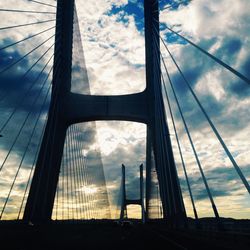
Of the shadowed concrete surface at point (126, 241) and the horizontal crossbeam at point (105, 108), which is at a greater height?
the horizontal crossbeam at point (105, 108)

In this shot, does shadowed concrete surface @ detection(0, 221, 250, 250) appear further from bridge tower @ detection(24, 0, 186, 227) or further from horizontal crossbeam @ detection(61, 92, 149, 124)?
horizontal crossbeam @ detection(61, 92, 149, 124)

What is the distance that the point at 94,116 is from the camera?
1099 inches

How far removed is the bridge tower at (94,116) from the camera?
733 inches

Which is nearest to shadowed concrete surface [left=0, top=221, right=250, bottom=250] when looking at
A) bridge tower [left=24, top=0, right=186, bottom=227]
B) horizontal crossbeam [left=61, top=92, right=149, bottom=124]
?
bridge tower [left=24, top=0, right=186, bottom=227]

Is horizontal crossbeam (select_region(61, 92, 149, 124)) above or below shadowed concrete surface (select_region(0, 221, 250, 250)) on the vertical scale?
above

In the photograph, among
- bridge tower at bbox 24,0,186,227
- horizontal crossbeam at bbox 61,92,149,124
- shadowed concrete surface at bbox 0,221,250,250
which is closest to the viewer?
shadowed concrete surface at bbox 0,221,250,250

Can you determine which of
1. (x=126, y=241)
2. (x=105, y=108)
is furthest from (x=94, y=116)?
(x=126, y=241)

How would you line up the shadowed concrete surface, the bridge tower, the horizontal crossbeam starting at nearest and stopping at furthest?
the shadowed concrete surface
the bridge tower
the horizontal crossbeam

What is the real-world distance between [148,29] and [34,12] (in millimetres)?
9602

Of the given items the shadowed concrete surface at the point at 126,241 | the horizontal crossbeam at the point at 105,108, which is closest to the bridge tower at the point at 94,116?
the horizontal crossbeam at the point at 105,108

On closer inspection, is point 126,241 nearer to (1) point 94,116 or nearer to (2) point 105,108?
(1) point 94,116

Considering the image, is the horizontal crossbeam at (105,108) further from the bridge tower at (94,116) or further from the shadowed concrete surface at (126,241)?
the shadowed concrete surface at (126,241)

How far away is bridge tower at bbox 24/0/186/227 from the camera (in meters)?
18.6

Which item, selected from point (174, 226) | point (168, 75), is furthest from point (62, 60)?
point (174, 226)
